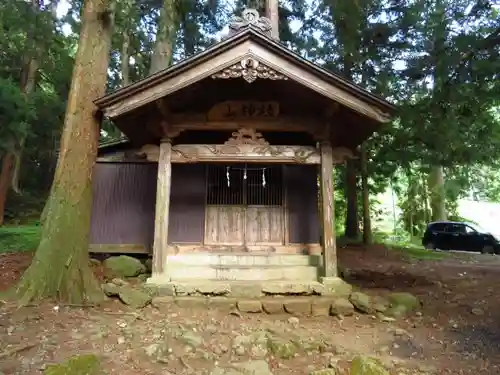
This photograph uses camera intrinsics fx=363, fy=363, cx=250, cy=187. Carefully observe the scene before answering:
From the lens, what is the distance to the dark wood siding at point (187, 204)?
8.43 meters

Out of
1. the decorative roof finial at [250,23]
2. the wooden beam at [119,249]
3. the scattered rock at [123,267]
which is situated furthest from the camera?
the wooden beam at [119,249]

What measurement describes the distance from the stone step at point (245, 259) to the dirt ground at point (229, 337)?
5.07 feet

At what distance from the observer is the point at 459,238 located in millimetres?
17172

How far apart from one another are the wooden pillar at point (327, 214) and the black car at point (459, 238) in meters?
13.1

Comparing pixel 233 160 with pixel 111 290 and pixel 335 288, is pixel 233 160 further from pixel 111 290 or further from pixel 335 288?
pixel 111 290

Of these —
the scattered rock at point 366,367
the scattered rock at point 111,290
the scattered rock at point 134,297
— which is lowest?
the scattered rock at point 366,367

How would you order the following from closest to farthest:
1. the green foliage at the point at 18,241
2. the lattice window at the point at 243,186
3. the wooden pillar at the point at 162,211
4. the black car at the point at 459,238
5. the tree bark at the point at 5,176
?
the wooden pillar at the point at 162,211, the lattice window at the point at 243,186, the green foliage at the point at 18,241, the tree bark at the point at 5,176, the black car at the point at 459,238

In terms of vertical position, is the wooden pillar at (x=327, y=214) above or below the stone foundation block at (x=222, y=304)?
above

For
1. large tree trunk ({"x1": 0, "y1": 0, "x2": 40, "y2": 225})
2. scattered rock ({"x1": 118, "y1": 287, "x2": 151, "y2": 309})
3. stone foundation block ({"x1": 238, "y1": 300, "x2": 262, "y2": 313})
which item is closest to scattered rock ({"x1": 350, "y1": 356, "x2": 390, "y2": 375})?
stone foundation block ({"x1": 238, "y1": 300, "x2": 262, "y2": 313})

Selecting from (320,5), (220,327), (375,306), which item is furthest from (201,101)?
(320,5)

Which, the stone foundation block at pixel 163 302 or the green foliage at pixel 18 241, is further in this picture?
the green foliage at pixel 18 241

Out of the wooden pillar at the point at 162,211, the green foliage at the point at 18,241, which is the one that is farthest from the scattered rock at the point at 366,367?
the green foliage at the point at 18,241

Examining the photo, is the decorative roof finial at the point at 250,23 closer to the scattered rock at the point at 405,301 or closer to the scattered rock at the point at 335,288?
the scattered rock at the point at 335,288

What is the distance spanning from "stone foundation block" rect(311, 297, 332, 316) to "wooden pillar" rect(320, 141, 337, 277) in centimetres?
68
